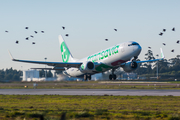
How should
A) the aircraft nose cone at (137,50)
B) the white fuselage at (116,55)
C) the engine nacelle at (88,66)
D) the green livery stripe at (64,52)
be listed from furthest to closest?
the green livery stripe at (64,52) → the engine nacelle at (88,66) → the white fuselage at (116,55) → the aircraft nose cone at (137,50)

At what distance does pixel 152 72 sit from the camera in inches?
7810

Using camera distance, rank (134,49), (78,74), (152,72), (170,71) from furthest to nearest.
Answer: (152,72) → (170,71) → (78,74) → (134,49)

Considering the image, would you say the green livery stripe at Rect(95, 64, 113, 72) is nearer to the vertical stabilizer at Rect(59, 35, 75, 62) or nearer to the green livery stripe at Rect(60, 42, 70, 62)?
the vertical stabilizer at Rect(59, 35, 75, 62)

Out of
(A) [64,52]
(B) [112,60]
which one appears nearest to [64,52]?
(A) [64,52]

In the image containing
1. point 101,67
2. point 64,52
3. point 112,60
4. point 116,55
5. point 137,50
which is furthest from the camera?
point 64,52

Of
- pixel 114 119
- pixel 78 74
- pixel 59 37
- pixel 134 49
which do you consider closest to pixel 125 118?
pixel 114 119

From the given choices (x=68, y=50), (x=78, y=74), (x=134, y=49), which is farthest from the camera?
(x=68, y=50)

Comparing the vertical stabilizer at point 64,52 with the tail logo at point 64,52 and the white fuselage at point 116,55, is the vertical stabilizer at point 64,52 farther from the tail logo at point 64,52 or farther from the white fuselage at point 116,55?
the white fuselage at point 116,55

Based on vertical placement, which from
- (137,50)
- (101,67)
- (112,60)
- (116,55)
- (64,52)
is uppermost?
(64,52)

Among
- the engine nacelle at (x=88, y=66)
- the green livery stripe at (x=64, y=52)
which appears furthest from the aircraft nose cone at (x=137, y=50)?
the green livery stripe at (x=64, y=52)

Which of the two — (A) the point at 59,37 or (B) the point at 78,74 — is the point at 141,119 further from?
(A) the point at 59,37

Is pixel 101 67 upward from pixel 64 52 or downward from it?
downward

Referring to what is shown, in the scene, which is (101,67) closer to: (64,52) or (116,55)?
(116,55)

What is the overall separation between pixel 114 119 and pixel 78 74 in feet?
134
